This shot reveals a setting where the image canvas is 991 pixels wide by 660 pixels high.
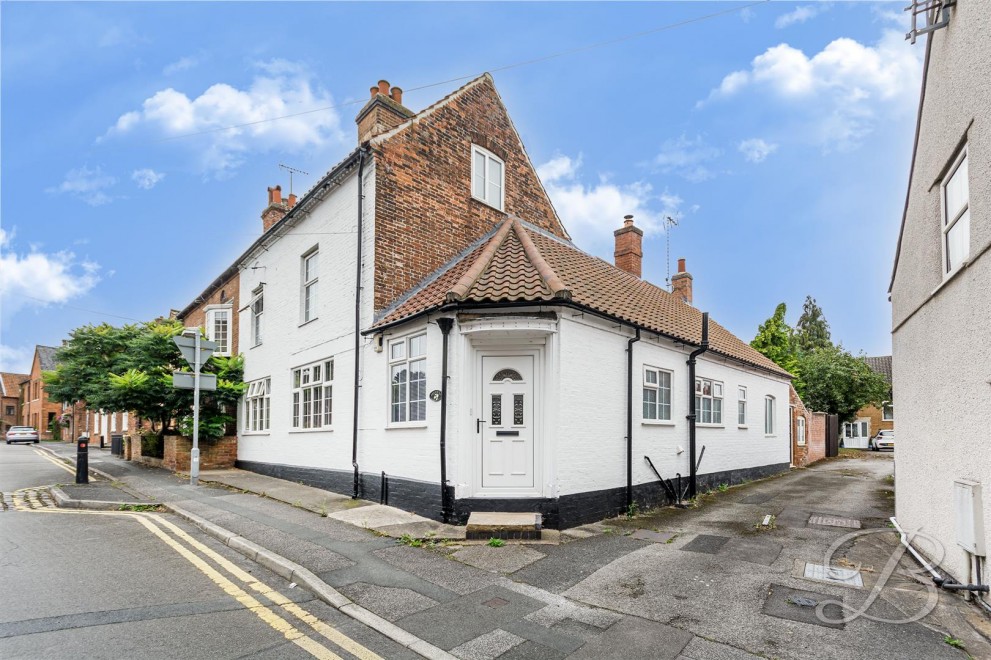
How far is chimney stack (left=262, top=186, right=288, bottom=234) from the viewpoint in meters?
21.3

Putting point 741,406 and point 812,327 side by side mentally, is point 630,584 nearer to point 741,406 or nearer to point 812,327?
point 741,406

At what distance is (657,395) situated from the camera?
1220 centimetres

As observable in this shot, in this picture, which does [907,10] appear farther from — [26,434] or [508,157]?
[26,434]

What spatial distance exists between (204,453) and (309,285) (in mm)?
7512

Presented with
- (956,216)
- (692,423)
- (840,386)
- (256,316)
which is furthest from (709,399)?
(840,386)

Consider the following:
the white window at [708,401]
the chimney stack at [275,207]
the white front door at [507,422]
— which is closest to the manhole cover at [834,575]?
the white front door at [507,422]

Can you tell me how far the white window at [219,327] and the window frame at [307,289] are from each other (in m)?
7.44

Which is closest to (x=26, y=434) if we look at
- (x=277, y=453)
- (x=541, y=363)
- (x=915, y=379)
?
(x=277, y=453)

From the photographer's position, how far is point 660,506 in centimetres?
1186

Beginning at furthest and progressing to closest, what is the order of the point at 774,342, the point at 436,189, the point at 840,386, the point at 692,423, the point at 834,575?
1. the point at 840,386
2. the point at 774,342
3. the point at 436,189
4. the point at 692,423
5. the point at 834,575

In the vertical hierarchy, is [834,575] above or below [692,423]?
below

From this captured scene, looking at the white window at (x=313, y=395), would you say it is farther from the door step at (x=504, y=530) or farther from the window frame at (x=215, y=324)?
the window frame at (x=215, y=324)

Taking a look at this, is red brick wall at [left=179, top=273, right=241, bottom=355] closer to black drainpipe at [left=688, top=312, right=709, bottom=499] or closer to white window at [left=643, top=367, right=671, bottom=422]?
white window at [left=643, top=367, right=671, bottom=422]

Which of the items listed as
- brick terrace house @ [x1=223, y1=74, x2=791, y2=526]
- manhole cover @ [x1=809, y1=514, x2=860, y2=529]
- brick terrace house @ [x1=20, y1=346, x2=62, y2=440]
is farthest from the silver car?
manhole cover @ [x1=809, y1=514, x2=860, y2=529]
